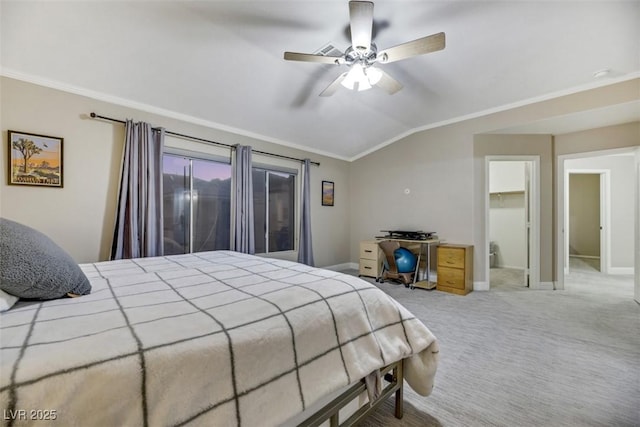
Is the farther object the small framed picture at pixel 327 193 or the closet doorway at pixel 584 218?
the closet doorway at pixel 584 218

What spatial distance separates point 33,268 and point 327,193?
454cm

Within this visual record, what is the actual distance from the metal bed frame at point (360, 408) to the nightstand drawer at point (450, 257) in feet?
9.31

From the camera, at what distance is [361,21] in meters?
1.92

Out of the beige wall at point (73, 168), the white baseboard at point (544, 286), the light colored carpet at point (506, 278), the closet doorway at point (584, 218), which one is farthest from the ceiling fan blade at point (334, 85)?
the closet doorway at point (584, 218)

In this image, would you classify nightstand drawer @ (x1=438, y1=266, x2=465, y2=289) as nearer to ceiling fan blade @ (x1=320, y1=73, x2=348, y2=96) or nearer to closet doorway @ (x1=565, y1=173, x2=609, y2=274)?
ceiling fan blade @ (x1=320, y1=73, x2=348, y2=96)

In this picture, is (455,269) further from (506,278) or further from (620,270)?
(620,270)

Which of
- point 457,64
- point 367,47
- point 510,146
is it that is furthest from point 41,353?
point 510,146

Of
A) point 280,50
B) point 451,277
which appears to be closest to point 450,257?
point 451,277

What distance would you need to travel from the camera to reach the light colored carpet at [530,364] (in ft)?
5.05

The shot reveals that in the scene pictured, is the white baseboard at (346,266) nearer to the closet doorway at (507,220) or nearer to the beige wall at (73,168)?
the closet doorway at (507,220)

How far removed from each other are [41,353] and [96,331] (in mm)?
156

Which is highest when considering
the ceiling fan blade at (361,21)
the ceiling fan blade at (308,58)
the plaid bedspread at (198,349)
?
the ceiling fan blade at (361,21)

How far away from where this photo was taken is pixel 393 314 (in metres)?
1.42

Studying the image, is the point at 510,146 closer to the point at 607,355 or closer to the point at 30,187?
the point at 607,355
